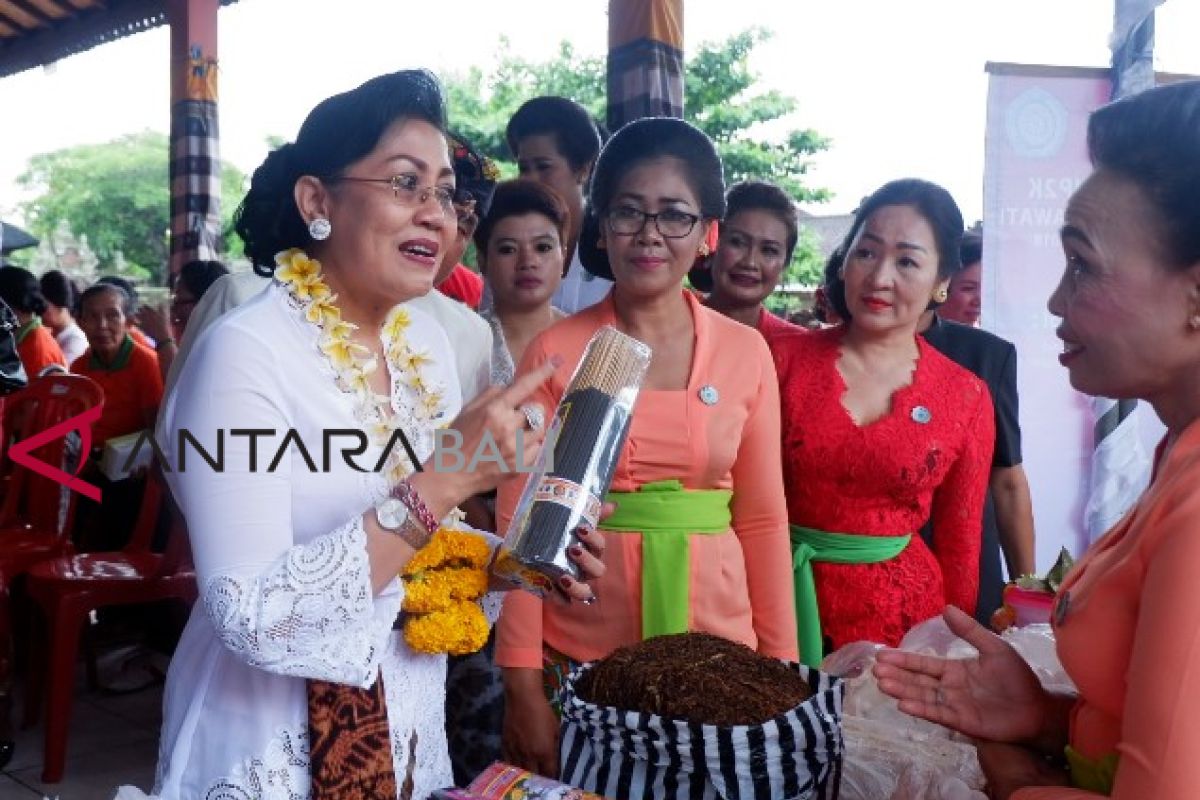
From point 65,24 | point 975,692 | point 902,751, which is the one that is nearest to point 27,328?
point 65,24

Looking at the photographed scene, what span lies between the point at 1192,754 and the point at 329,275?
1183mm

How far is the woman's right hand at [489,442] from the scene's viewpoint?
126cm

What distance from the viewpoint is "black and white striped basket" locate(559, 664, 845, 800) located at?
107 centimetres

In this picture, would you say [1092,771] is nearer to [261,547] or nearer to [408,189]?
[261,547]

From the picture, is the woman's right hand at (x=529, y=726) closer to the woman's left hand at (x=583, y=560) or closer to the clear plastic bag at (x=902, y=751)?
the woman's left hand at (x=583, y=560)

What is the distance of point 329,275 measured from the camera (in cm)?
148

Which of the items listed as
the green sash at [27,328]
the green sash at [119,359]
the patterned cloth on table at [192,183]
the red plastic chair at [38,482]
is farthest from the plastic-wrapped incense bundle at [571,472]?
the patterned cloth on table at [192,183]

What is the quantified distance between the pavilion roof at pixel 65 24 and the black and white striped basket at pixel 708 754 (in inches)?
352

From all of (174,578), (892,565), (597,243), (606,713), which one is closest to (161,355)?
(174,578)

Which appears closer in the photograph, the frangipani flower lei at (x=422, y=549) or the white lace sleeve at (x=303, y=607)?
the white lace sleeve at (x=303, y=607)

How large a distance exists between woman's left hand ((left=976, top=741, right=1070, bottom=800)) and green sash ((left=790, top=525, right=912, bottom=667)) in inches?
32.2

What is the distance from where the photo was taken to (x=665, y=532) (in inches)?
68.1

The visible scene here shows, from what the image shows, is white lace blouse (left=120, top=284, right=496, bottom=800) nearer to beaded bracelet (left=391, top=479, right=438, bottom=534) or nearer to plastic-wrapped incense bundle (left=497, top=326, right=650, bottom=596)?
beaded bracelet (left=391, top=479, right=438, bottom=534)

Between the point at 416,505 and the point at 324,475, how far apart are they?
178mm
